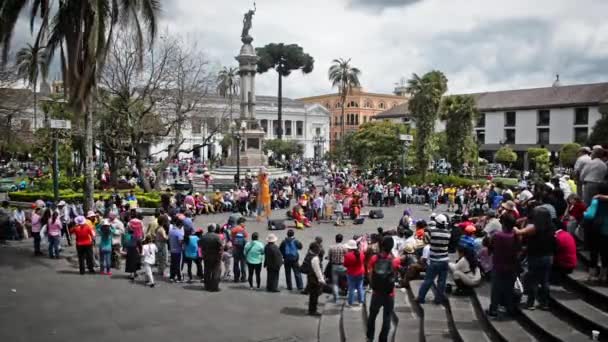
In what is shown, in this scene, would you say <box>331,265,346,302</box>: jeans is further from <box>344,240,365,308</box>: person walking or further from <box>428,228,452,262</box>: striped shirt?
<box>428,228,452,262</box>: striped shirt

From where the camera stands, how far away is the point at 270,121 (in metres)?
87.4

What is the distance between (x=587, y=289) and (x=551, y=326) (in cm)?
106

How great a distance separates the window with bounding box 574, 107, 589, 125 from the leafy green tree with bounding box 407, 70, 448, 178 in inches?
1006

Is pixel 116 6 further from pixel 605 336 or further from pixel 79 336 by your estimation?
pixel 605 336

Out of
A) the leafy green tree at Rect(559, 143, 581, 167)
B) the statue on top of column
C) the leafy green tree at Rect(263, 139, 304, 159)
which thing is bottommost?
the leafy green tree at Rect(559, 143, 581, 167)

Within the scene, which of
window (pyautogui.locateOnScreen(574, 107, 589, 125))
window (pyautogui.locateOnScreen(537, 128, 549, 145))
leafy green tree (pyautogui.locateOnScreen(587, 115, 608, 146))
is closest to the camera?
leafy green tree (pyautogui.locateOnScreen(587, 115, 608, 146))

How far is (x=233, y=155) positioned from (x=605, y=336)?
3495 centimetres

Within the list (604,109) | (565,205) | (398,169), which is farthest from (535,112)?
(565,205)

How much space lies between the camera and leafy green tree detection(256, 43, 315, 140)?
67.0 metres

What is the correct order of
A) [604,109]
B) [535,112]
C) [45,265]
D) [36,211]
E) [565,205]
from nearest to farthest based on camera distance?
[565,205], [45,265], [36,211], [604,109], [535,112]

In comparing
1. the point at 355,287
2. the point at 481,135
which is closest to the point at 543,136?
the point at 481,135

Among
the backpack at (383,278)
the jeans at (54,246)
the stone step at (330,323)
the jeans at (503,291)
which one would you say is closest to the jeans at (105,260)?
the jeans at (54,246)

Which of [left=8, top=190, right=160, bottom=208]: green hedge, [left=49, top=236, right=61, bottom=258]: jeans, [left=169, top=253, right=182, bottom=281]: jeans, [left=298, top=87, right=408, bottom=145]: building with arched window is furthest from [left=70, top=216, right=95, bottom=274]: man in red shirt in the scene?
[left=298, top=87, right=408, bottom=145]: building with arched window

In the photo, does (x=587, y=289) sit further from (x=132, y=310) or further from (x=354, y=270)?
(x=132, y=310)
